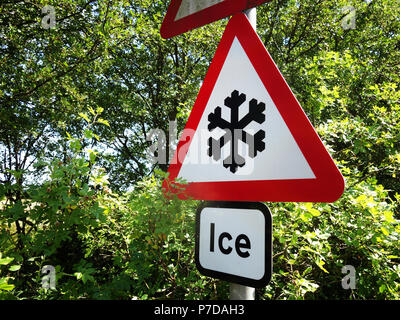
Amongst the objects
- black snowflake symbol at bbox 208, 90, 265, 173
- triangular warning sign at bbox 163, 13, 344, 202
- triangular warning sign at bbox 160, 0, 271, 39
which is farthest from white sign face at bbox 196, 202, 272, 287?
triangular warning sign at bbox 160, 0, 271, 39

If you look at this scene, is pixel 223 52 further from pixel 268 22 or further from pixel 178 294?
pixel 268 22

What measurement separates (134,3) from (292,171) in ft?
20.8

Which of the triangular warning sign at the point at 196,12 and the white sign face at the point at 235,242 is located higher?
the triangular warning sign at the point at 196,12

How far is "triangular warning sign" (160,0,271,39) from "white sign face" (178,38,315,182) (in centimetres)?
16

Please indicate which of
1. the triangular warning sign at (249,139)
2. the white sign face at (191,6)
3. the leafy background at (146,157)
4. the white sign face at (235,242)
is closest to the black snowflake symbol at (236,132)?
the triangular warning sign at (249,139)

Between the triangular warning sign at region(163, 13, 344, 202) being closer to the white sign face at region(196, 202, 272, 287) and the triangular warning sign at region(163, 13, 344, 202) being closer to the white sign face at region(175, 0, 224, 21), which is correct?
the white sign face at region(196, 202, 272, 287)

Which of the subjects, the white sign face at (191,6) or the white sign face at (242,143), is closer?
the white sign face at (242,143)

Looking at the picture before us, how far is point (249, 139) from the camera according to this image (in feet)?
3.45

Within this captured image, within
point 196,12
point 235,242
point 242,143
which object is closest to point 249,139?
point 242,143

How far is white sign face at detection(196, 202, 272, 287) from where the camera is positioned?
36.7 inches

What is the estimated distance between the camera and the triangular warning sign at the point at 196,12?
3.84ft

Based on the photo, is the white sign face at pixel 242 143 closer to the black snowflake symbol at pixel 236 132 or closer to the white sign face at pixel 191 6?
the black snowflake symbol at pixel 236 132

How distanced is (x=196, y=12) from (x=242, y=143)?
74cm

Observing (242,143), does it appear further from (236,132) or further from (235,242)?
(235,242)
